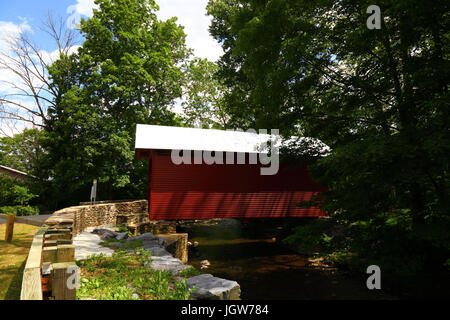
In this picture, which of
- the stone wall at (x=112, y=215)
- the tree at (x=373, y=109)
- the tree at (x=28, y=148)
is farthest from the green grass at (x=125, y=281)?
the tree at (x=28, y=148)

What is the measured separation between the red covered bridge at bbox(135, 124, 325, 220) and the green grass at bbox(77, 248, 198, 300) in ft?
20.2

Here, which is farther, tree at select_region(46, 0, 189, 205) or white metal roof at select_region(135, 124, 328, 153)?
tree at select_region(46, 0, 189, 205)

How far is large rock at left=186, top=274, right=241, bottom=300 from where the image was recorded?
366 cm

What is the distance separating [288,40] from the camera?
7.07 metres

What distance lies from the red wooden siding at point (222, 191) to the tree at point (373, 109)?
4617 mm

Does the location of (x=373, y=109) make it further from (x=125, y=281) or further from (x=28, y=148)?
(x=28, y=148)

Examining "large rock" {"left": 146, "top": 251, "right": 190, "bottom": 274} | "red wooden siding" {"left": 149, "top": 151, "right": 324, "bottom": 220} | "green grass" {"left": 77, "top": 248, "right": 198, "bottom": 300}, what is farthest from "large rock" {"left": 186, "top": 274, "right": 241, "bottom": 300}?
"red wooden siding" {"left": 149, "top": 151, "right": 324, "bottom": 220}

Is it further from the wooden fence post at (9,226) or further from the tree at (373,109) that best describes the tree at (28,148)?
the tree at (373,109)

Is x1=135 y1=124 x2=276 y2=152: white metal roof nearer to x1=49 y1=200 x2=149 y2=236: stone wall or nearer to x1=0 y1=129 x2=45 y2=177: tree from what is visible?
x1=49 y1=200 x2=149 y2=236: stone wall

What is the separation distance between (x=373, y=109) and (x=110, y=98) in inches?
708

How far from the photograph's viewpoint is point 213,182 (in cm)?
1209

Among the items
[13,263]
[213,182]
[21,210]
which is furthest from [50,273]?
[21,210]

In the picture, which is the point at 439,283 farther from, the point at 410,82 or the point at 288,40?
the point at 288,40

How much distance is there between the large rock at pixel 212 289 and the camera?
12.0ft
